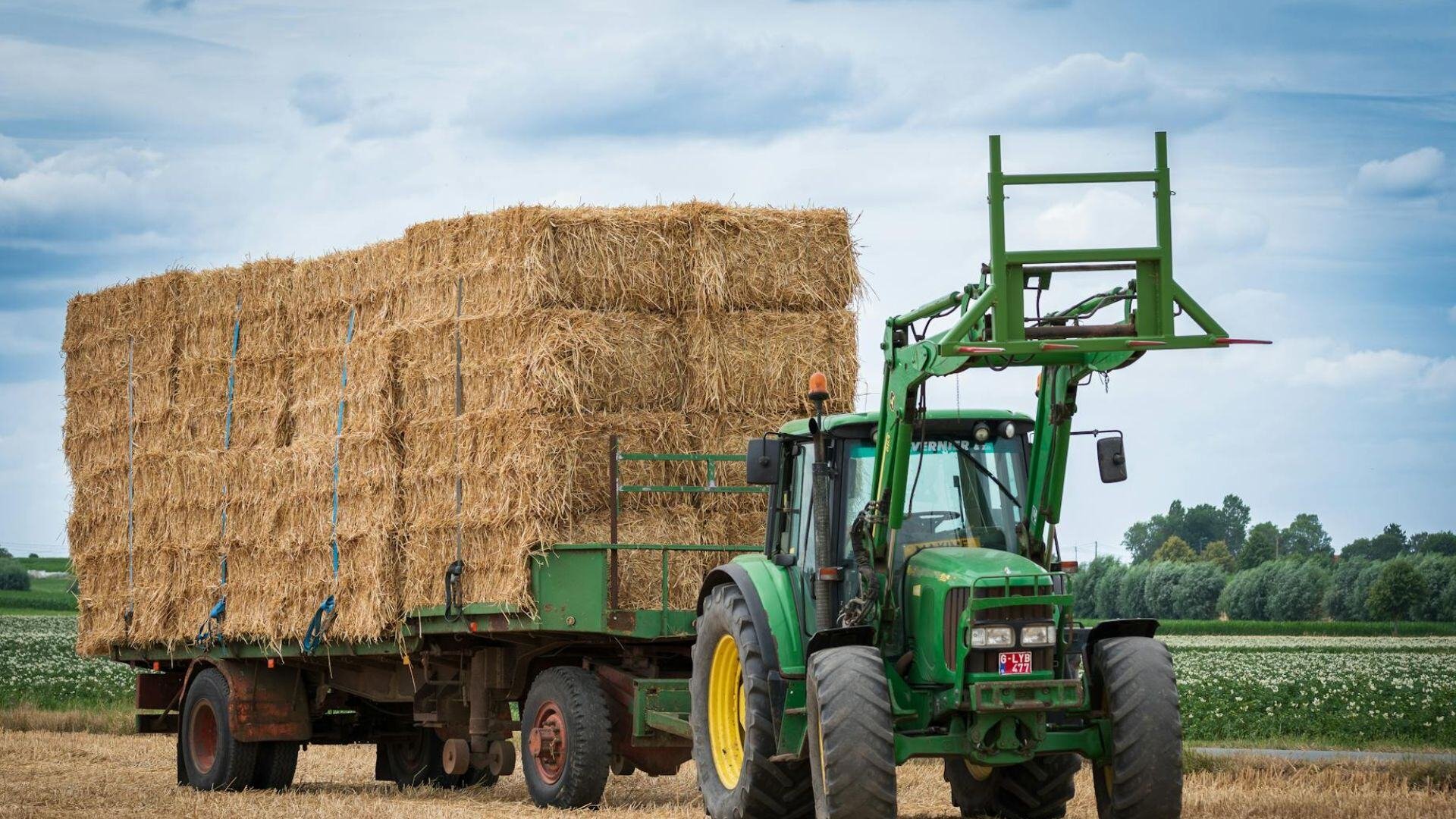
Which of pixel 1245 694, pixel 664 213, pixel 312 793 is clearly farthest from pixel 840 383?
pixel 1245 694

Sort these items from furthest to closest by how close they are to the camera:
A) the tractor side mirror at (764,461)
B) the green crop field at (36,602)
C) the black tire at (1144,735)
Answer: the green crop field at (36,602) → the tractor side mirror at (764,461) → the black tire at (1144,735)

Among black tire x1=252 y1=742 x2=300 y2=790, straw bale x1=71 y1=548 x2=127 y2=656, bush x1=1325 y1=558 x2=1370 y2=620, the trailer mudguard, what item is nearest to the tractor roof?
the trailer mudguard

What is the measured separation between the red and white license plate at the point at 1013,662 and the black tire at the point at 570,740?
440 centimetres

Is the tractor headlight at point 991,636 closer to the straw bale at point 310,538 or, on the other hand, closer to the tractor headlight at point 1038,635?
the tractor headlight at point 1038,635

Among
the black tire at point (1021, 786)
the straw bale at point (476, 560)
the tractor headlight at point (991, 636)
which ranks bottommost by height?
the black tire at point (1021, 786)

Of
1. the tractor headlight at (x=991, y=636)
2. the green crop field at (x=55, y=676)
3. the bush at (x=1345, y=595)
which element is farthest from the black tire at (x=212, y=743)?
the bush at (x=1345, y=595)

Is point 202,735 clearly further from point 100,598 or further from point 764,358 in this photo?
point 764,358

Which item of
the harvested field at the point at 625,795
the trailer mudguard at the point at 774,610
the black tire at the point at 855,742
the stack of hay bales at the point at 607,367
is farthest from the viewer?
the stack of hay bales at the point at 607,367

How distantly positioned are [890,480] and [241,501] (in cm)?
840

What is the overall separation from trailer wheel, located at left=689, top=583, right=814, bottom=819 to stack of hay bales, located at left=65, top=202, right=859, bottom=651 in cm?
202

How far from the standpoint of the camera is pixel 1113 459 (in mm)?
9414

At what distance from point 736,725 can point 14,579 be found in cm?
8182

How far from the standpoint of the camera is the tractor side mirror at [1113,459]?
30.9 ft

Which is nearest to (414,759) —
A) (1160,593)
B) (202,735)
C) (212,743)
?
(212,743)
